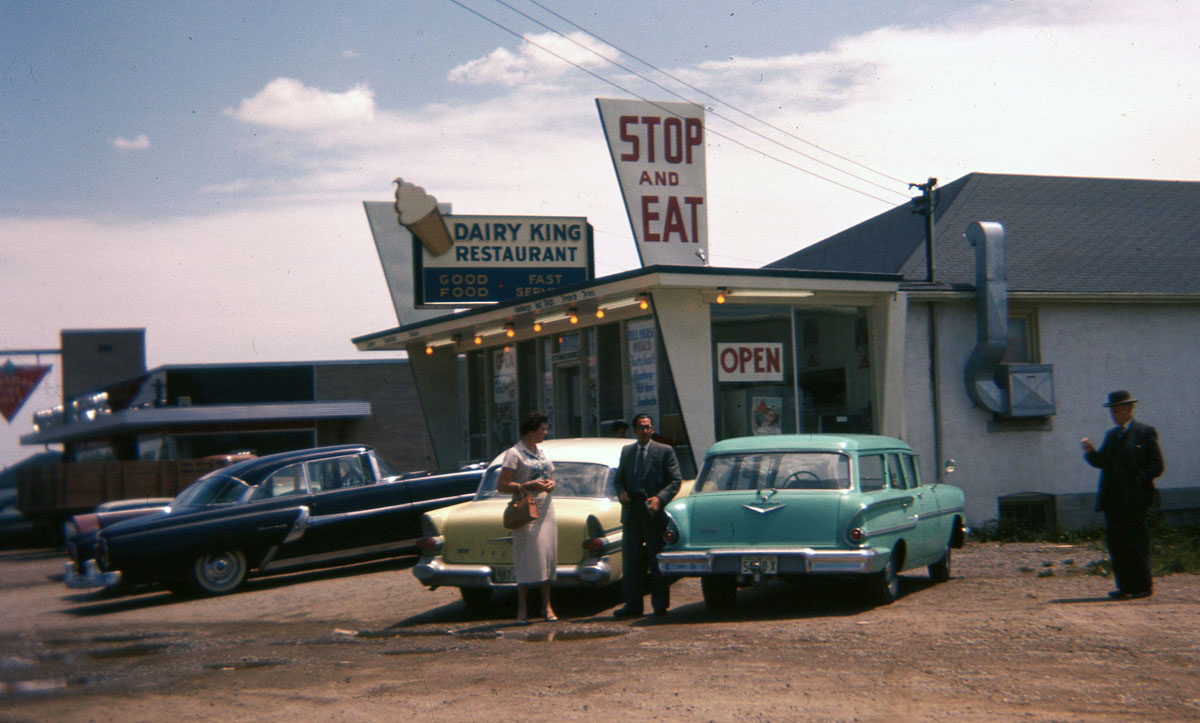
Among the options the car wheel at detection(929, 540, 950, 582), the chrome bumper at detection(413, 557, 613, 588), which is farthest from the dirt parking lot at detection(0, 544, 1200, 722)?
the chrome bumper at detection(413, 557, 613, 588)

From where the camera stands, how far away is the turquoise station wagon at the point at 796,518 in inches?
A: 369

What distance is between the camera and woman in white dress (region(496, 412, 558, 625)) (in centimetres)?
995

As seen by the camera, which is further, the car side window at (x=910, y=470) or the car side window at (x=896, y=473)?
the car side window at (x=910, y=470)

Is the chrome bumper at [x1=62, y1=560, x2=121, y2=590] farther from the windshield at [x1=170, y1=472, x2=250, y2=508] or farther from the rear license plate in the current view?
the rear license plate

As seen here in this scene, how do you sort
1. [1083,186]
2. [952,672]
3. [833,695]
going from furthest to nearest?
[1083,186] < [952,672] < [833,695]

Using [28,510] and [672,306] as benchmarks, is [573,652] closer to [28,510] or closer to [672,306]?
[672,306]

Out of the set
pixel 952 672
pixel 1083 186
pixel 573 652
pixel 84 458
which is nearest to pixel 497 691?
pixel 573 652

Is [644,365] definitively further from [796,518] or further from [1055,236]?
[1055,236]

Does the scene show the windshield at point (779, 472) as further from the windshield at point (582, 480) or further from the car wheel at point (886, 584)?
the windshield at point (582, 480)

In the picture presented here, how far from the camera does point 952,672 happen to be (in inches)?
272

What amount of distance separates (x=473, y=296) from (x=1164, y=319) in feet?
41.9

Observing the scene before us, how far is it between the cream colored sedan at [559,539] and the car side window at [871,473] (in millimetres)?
2235

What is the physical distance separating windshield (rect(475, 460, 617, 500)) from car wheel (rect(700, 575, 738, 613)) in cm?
135

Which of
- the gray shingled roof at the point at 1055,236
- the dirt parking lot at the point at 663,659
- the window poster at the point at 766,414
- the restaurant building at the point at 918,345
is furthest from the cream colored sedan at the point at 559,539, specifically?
the gray shingled roof at the point at 1055,236
